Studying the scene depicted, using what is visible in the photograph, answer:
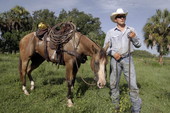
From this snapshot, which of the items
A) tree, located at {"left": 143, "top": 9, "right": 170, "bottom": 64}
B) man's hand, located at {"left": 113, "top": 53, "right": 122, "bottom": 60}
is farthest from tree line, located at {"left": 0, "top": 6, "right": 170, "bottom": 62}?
man's hand, located at {"left": 113, "top": 53, "right": 122, "bottom": 60}

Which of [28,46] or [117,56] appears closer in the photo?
[117,56]

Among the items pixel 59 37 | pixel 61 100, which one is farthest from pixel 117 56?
pixel 61 100

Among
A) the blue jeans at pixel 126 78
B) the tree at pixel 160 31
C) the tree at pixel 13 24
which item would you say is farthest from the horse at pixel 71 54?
the tree at pixel 13 24

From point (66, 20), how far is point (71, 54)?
2.36 metres

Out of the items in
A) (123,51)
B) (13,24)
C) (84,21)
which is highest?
(84,21)

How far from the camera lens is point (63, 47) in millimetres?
5051

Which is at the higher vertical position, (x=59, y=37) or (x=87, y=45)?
(x=59, y=37)

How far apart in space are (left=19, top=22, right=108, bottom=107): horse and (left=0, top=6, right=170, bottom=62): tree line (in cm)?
140

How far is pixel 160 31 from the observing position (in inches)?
952

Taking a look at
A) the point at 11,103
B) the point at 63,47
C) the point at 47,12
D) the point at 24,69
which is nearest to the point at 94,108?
the point at 63,47

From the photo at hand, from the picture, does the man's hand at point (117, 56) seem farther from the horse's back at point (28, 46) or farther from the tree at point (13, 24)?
the tree at point (13, 24)

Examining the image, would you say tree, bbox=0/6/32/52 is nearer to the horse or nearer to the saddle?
the horse

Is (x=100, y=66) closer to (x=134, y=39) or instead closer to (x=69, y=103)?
(x=134, y=39)

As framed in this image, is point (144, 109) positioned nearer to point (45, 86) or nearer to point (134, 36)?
point (134, 36)
